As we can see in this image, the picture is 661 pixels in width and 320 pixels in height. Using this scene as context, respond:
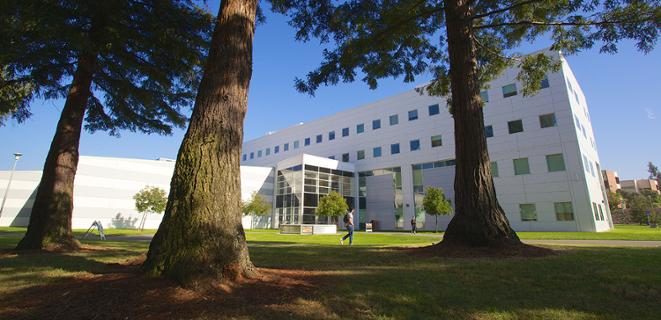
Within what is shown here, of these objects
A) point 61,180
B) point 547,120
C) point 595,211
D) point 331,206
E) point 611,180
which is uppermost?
point 611,180

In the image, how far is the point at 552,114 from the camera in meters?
28.6

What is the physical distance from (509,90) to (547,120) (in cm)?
472

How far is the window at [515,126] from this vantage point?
3042cm

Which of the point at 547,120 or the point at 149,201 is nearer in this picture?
the point at 547,120

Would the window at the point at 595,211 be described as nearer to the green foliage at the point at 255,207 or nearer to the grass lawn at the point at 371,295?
the grass lawn at the point at 371,295

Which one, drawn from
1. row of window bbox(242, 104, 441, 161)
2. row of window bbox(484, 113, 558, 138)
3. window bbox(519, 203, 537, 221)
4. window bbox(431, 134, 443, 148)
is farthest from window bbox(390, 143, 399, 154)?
window bbox(519, 203, 537, 221)

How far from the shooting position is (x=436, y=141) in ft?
120

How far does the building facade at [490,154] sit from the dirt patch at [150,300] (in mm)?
20869

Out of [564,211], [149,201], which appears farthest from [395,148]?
[149,201]

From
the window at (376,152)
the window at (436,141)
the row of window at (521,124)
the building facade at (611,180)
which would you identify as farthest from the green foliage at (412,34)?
the building facade at (611,180)

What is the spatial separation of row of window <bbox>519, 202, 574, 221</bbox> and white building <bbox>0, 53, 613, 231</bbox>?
0.25 feet

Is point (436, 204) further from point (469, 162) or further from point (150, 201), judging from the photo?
point (150, 201)

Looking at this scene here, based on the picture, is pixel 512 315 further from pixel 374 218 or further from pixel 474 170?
pixel 374 218

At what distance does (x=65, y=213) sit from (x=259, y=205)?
29875 mm
